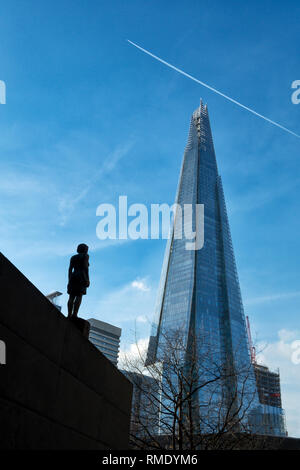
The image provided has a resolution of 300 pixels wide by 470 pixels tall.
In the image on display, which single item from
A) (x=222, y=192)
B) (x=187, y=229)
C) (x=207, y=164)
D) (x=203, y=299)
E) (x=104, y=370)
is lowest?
(x=104, y=370)

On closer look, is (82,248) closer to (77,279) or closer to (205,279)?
(77,279)

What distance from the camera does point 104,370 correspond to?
32.5 feet

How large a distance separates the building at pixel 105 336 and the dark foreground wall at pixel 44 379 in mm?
149283

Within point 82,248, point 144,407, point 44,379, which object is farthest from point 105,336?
point 44,379

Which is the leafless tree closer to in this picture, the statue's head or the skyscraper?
the statue's head

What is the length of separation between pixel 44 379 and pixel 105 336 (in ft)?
538

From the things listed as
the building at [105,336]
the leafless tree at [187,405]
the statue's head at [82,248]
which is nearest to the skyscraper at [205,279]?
the building at [105,336]

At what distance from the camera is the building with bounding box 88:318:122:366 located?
15638 cm

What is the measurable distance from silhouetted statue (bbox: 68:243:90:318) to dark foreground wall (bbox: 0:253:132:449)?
1.12 meters

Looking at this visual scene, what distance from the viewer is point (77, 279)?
976 cm

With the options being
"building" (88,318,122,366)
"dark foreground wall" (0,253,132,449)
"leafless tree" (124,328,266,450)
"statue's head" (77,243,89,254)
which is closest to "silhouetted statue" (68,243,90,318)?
"statue's head" (77,243,89,254)
